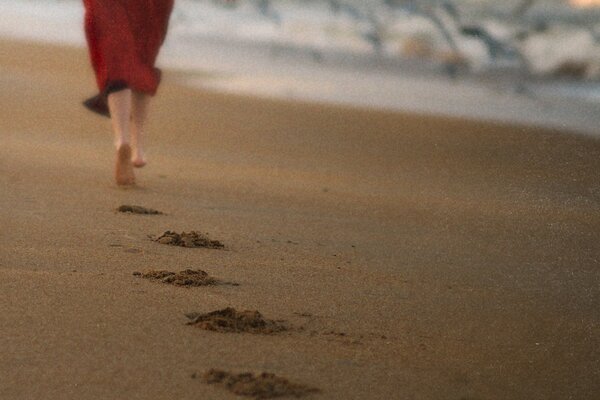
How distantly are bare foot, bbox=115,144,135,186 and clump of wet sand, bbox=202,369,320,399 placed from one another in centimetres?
328

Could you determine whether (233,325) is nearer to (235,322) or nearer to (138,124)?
(235,322)

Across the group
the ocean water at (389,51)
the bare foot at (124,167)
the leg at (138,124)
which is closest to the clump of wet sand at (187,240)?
the bare foot at (124,167)

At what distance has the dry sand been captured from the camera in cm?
286

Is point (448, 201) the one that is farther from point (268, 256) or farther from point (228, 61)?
point (228, 61)

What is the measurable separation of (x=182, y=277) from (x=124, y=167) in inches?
91.6

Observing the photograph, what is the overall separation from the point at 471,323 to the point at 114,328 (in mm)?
1007

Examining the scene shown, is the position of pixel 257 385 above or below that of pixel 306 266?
below

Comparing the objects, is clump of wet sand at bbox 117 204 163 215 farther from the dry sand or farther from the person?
the person

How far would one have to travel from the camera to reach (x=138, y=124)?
646 centimetres

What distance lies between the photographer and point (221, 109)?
10.5 m

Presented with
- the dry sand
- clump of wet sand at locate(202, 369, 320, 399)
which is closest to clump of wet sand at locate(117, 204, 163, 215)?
the dry sand

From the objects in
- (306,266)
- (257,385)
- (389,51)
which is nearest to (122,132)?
(306,266)

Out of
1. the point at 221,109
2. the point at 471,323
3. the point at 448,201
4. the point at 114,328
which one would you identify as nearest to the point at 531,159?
the point at 448,201

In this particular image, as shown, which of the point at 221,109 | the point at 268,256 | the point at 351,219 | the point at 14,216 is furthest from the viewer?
the point at 221,109
